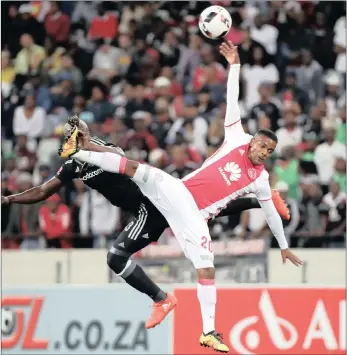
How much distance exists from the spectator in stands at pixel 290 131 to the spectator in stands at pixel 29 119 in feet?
13.0

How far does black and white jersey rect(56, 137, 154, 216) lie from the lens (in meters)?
13.6

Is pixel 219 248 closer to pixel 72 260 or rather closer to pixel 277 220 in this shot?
pixel 72 260

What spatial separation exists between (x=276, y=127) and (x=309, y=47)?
2261 mm

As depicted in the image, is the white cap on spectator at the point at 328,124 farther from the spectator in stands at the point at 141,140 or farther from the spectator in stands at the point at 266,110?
the spectator in stands at the point at 141,140

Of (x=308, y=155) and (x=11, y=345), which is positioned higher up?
(x=308, y=155)

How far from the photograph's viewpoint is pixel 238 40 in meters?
22.4

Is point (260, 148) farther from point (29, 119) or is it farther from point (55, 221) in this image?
point (29, 119)

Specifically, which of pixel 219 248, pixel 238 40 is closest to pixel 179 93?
pixel 238 40

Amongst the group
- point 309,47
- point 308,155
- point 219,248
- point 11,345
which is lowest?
point 11,345

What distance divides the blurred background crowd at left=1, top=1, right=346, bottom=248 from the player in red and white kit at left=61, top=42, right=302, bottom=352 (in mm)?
4835

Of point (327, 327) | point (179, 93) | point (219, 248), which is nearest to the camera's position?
point (327, 327)

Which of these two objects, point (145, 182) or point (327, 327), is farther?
point (327, 327)

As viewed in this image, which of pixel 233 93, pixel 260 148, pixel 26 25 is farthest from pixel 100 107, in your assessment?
pixel 260 148

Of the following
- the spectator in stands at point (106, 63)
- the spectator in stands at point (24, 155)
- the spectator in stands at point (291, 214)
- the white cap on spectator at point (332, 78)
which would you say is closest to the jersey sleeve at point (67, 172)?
the spectator in stands at point (291, 214)
